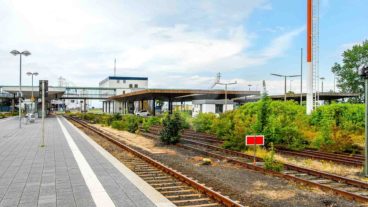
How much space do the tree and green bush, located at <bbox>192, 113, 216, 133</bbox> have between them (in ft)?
169

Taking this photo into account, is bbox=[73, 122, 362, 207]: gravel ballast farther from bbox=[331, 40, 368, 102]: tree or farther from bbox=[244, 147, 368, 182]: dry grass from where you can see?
bbox=[331, 40, 368, 102]: tree

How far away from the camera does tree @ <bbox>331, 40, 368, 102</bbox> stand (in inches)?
2972

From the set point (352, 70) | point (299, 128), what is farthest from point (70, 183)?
point (352, 70)

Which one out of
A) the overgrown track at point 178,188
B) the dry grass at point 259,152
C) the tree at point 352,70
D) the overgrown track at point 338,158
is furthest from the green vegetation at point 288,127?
the tree at point 352,70

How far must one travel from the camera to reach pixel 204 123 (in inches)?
1256

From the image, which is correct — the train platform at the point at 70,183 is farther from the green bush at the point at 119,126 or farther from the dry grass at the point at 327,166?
the green bush at the point at 119,126

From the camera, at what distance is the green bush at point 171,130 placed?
21.8 m

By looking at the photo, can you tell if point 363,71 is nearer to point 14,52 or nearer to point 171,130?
point 171,130

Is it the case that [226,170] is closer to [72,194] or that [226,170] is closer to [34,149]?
[72,194]

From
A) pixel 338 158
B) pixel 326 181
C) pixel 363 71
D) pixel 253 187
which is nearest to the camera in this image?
pixel 253 187

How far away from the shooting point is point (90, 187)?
8.80 metres

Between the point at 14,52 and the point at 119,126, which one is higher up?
the point at 14,52

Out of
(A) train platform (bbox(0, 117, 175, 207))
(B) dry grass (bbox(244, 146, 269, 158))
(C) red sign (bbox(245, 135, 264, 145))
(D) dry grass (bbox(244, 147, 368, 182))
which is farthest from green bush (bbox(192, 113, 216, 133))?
(A) train platform (bbox(0, 117, 175, 207))

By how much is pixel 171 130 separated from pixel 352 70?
65988 millimetres
